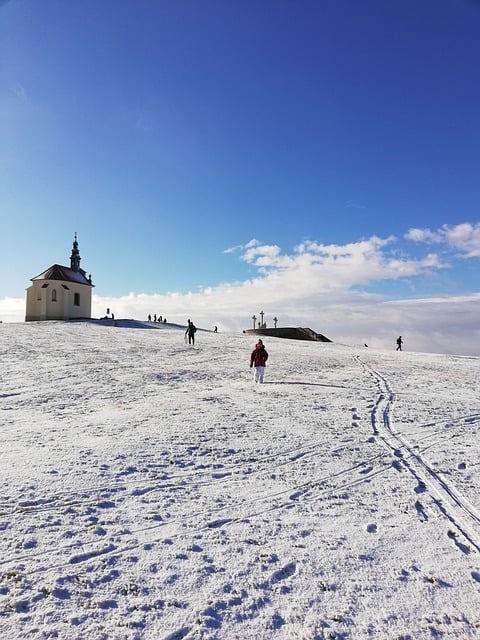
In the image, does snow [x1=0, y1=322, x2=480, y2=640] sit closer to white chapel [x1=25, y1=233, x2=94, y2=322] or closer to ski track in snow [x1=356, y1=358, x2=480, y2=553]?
ski track in snow [x1=356, y1=358, x2=480, y2=553]

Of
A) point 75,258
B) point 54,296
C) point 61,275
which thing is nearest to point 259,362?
point 54,296

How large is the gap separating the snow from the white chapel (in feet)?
162

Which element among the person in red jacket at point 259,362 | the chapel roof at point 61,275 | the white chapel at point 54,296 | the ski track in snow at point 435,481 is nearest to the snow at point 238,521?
the ski track in snow at point 435,481

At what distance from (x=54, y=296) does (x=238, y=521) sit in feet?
193

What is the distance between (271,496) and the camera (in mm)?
5969

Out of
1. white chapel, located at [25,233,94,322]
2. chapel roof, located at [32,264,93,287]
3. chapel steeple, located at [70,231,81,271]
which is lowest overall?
white chapel, located at [25,233,94,322]

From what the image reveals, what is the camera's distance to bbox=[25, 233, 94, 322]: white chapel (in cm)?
5638

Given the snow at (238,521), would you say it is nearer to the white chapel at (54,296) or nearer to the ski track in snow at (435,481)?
the ski track in snow at (435,481)

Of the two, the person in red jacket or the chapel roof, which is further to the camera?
the chapel roof

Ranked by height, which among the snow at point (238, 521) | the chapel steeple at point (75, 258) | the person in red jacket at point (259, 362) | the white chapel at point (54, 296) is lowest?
the snow at point (238, 521)

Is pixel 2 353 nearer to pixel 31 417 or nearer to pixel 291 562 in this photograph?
pixel 31 417

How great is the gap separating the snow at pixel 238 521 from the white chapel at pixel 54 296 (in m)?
49.5

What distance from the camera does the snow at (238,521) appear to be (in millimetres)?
3635

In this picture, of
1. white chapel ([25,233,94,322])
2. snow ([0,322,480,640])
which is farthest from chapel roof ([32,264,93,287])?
snow ([0,322,480,640])
